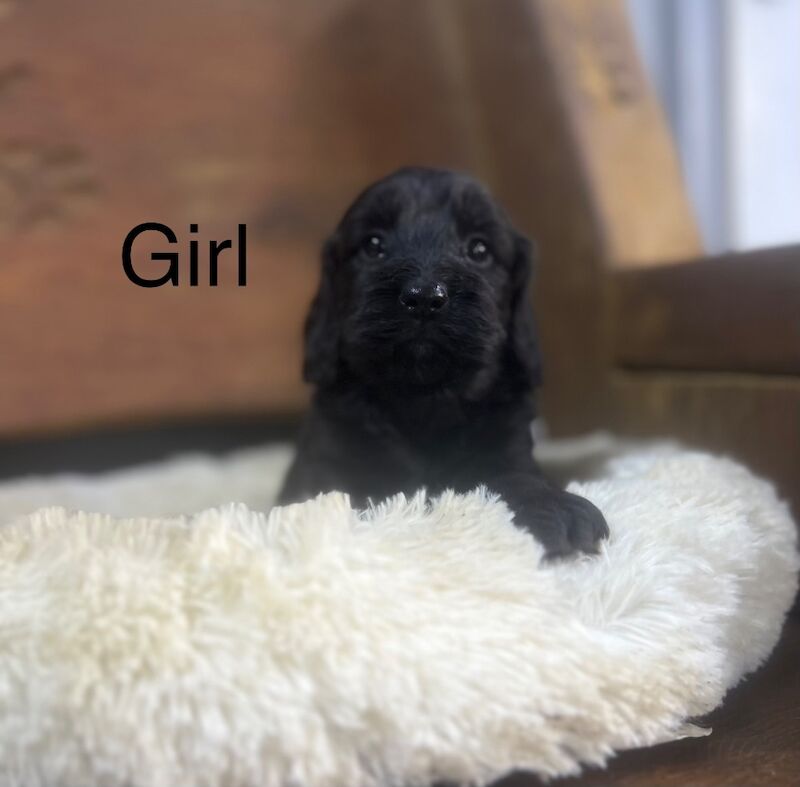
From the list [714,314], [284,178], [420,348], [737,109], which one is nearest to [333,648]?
[420,348]

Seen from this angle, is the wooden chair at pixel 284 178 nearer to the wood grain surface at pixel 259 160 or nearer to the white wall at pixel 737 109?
the wood grain surface at pixel 259 160

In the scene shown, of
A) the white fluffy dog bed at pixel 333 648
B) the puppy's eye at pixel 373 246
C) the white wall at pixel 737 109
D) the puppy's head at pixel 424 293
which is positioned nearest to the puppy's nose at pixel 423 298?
the puppy's head at pixel 424 293

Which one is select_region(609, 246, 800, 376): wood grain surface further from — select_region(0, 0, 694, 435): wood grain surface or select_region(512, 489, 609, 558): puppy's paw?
select_region(512, 489, 609, 558): puppy's paw

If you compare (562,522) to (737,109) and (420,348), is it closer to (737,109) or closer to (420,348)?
(420,348)

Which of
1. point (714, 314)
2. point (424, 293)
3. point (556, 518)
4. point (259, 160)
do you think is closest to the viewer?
point (556, 518)

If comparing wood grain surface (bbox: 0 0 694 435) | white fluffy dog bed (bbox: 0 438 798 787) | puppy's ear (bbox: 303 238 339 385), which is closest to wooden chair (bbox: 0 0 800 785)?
wood grain surface (bbox: 0 0 694 435)
